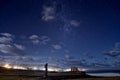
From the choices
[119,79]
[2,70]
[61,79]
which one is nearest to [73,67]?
[2,70]

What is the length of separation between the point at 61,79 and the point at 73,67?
110ft

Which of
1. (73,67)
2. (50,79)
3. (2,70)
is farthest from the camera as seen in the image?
(73,67)

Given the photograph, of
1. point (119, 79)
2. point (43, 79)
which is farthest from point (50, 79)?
point (119, 79)

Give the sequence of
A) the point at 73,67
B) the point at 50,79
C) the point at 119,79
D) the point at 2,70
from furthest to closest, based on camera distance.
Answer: the point at 73,67 < the point at 2,70 < the point at 50,79 < the point at 119,79

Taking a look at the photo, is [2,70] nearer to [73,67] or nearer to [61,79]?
[73,67]

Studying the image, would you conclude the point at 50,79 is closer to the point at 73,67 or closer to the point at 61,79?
the point at 61,79

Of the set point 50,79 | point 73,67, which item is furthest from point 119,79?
point 73,67

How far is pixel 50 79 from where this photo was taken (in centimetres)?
4325

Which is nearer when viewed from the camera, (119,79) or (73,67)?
(119,79)

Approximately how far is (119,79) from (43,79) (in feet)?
54.8

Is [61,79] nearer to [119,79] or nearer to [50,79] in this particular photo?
[50,79]

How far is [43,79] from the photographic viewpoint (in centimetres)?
4362

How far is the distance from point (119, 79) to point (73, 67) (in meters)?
45.5

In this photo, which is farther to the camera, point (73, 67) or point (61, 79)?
point (73, 67)
